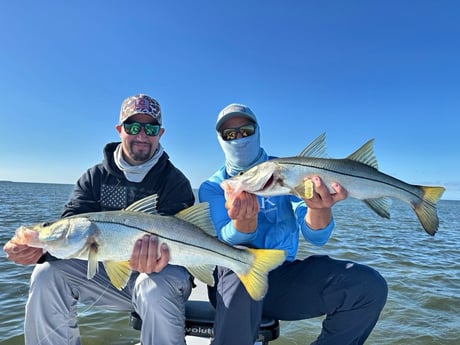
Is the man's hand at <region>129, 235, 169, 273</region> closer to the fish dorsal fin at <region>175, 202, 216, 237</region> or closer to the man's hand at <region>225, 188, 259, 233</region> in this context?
the fish dorsal fin at <region>175, 202, 216, 237</region>

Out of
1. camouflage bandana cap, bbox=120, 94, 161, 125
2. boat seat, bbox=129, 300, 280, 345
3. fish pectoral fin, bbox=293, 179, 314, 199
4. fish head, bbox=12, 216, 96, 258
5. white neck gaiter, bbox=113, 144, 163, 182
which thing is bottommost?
boat seat, bbox=129, 300, 280, 345

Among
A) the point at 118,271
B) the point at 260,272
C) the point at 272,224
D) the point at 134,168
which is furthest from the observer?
the point at 134,168

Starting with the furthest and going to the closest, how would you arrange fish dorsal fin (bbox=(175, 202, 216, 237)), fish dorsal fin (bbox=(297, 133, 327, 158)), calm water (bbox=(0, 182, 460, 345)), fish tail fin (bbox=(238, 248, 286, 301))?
calm water (bbox=(0, 182, 460, 345)) → fish dorsal fin (bbox=(297, 133, 327, 158)) → fish dorsal fin (bbox=(175, 202, 216, 237)) → fish tail fin (bbox=(238, 248, 286, 301))

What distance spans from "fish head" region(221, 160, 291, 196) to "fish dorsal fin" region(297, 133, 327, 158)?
372 millimetres

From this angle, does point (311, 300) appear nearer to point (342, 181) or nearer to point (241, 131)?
point (342, 181)

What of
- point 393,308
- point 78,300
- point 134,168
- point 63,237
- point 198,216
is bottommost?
point 393,308

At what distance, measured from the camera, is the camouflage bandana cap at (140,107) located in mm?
3896

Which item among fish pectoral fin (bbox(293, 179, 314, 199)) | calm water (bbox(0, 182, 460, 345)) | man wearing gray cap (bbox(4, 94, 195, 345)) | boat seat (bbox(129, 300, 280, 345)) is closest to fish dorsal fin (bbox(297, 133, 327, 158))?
fish pectoral fin (bbox(293, 179, 314, 199))

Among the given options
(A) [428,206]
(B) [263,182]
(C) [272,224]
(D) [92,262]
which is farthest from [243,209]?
(A) [428,206]

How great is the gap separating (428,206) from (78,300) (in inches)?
126

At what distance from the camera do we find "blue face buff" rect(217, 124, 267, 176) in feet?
12.6

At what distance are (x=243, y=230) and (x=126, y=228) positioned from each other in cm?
96

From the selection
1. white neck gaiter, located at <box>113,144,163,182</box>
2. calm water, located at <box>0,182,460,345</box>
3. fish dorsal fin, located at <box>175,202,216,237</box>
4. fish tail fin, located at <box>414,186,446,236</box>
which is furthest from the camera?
calm water, located at <box>0,182,460,345</box>

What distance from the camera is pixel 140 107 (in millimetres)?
3898
